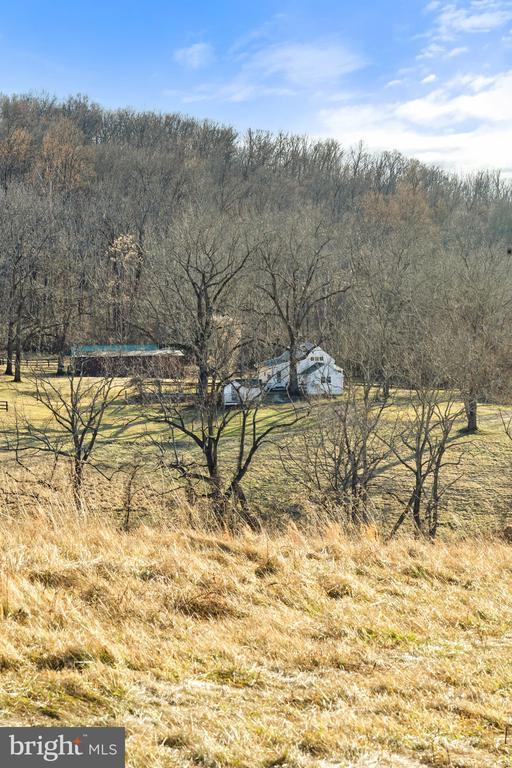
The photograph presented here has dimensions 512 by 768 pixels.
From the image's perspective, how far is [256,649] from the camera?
4.56 meters

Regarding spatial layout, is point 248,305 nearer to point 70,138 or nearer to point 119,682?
point 119,682

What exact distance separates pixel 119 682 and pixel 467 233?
75240mm

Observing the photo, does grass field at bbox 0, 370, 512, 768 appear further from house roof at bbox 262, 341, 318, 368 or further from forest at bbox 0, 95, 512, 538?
house roof at bbox 262, 341, 318, 368

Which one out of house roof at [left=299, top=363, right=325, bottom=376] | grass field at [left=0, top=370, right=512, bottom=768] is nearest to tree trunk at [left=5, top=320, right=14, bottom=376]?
house roof at [left=299, top=363, right=325, bottom=376]

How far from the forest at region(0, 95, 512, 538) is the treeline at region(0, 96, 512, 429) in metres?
0.28

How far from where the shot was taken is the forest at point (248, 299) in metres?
19.0

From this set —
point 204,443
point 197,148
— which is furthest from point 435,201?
point 204,443

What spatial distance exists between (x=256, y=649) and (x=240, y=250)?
143 feet

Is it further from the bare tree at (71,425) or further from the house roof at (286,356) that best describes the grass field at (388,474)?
the house roof at (286,356)

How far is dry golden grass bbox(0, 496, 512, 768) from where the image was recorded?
3.46m

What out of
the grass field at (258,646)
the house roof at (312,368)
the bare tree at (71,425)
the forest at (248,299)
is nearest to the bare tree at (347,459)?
the forest at (248,299)

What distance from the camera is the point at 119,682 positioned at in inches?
153

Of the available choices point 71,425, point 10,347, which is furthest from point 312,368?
point 71,425

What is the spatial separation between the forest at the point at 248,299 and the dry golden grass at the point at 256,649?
321 cm
